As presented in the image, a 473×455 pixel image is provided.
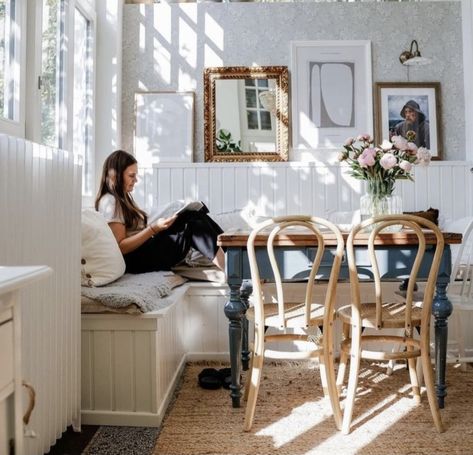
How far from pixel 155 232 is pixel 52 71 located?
113 centimetres

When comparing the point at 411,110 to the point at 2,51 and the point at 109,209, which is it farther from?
the point at 2,51

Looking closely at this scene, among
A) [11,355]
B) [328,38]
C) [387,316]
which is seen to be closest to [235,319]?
[387,316]

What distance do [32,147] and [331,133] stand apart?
2.77 metres

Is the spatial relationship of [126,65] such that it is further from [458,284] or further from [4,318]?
[4,318]

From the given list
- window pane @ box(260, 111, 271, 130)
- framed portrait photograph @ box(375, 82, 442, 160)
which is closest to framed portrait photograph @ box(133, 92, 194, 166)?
window pane @ box(260, 111, 271, 130)

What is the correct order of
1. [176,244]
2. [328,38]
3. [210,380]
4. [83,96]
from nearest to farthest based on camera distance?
1. [210,380]
2. [176,244]
3. [83,96]
4. [328,38]

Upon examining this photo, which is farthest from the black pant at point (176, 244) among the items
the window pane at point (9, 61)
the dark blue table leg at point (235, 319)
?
the window pane at point (9, 61)

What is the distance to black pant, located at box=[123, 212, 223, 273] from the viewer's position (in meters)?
3.01

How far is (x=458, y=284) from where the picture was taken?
2980 mm

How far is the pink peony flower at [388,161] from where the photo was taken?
241 centimetres

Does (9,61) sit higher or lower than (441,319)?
higher

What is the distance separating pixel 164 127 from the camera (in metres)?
4.03

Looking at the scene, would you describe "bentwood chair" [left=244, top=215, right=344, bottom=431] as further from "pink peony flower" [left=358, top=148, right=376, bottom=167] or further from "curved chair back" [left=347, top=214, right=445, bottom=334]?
"pink peony flower" [left=358, top=148, right=376, bottom=167]

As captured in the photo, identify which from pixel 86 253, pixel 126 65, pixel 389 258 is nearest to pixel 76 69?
pixel 126 65
